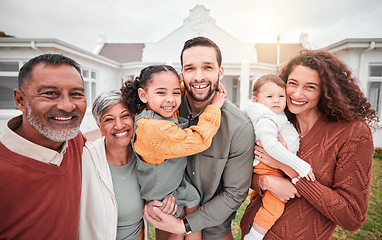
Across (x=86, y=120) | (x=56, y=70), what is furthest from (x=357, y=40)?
(x=86, y=120)

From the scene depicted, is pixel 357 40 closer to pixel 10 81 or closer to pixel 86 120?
pixel 86 120

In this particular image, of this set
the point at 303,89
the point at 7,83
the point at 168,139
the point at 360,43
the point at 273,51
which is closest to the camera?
the point at 168,139

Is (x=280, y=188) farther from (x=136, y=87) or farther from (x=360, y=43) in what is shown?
(x=360, y=43)

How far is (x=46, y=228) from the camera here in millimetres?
1398

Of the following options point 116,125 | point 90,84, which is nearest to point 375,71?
point 116,125

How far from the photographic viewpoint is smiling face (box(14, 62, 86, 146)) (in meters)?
1.40

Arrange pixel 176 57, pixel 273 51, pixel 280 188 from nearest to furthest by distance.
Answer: pixel 280 188, pixel 176 57, pixel 273 51

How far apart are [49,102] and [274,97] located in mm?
2127

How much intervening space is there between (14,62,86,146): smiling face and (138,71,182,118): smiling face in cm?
67

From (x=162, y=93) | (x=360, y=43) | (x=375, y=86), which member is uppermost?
(x=360, y=43)

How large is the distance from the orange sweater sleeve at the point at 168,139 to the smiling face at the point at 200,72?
1.25ft

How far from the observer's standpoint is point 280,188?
189cm

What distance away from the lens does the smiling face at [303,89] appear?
1.95 metres

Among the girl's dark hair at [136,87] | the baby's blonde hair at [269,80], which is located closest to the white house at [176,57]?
the baby's blonde hair at [269,80]
